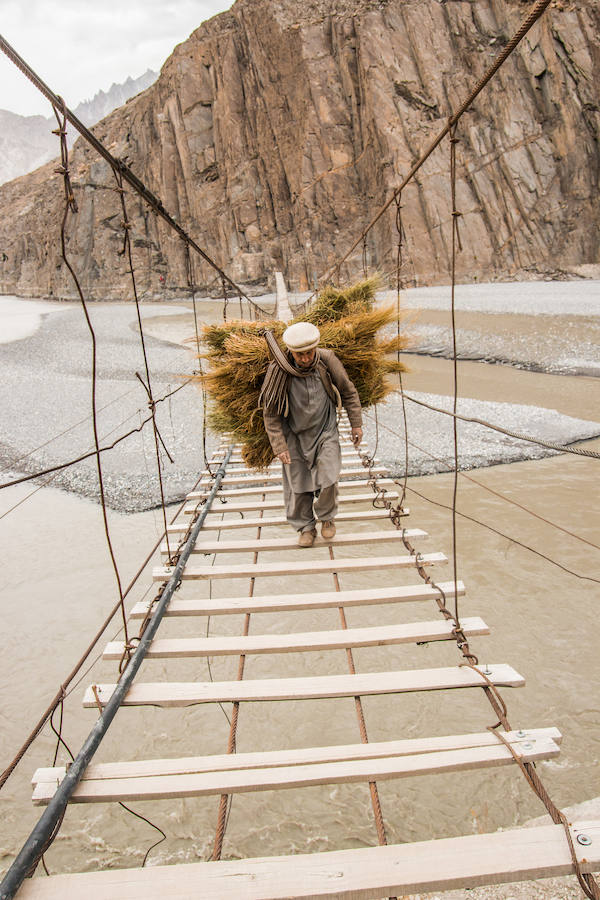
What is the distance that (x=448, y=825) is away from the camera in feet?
6.74

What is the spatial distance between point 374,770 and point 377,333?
2695mm

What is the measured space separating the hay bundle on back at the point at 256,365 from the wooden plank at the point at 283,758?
185cm

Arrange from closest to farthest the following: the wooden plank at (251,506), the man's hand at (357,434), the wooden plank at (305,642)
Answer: the wooden plank at (305,642), the man's hand at (357,434), the wooden plank at (251,506)

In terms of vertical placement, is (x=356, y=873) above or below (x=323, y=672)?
above

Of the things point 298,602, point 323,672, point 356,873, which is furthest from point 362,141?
point 356,873

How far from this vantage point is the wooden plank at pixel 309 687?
1726 mm

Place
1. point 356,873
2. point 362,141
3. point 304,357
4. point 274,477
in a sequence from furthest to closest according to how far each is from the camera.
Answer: point 362,141 → point 274,477 → point 304,357 → point 356,873

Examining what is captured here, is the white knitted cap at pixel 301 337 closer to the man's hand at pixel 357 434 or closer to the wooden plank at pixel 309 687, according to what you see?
the man's hand at pixel 357 434

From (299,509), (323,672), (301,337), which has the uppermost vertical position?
(301,337)

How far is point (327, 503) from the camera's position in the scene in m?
2.89

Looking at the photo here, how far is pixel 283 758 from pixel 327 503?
4.98 ft

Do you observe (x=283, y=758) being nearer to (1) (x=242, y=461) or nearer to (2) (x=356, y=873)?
(2) (x=356, y=873)

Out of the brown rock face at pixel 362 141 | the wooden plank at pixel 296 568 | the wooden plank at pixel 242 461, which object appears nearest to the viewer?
the wooden plank at pixel 296 568

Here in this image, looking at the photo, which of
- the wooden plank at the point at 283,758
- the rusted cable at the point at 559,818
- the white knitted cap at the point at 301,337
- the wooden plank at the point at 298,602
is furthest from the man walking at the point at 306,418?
the rusted cable at the point at 559,818
